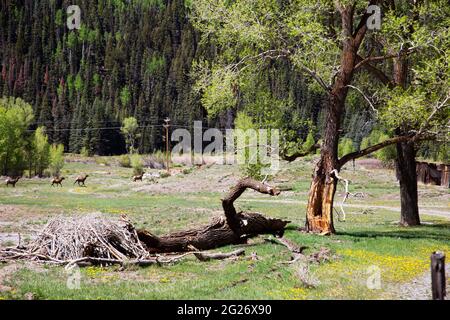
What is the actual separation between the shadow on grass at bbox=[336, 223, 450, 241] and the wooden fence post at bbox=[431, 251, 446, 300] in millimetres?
10298

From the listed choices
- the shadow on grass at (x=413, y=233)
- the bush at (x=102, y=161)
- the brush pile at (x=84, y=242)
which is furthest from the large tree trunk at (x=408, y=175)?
the bush at (x=102, y=161)

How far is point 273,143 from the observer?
2195 cm

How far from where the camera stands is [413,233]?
22.4 m

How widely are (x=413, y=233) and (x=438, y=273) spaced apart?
13310 mm

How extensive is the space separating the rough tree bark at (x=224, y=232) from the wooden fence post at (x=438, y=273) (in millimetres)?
6949

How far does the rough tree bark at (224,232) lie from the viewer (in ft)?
55.4

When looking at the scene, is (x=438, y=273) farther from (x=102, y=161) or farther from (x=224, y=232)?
(x=102, y=161)

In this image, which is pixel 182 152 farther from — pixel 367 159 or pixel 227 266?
pixel 227 266

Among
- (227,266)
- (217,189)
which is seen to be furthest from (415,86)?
(217,189)

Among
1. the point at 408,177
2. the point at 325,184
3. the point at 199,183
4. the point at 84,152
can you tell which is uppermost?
the point at 325,184

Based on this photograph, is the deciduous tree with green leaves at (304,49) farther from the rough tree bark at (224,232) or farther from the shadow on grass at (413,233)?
the rough tree bark at (224,232)

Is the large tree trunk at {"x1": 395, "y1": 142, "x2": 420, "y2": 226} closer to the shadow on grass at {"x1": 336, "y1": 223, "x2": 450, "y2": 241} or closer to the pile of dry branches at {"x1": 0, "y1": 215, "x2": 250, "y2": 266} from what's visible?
the shadow on grass at {"x1": 336, "y1": 223, "x2": 450, "y2": 241}

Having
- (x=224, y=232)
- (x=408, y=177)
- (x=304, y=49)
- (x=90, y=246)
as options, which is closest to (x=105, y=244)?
(x=90, y=246)
